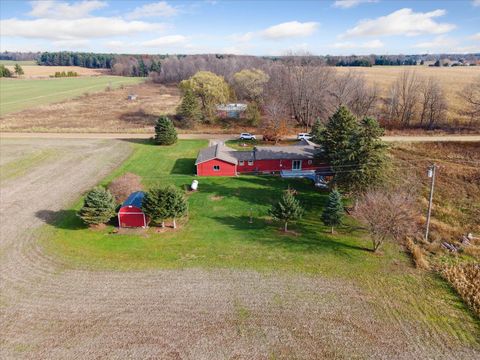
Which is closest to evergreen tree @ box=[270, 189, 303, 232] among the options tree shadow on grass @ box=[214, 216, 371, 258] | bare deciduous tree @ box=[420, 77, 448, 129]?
tree shadow on grass @ box=[214, 216, 371, 258]

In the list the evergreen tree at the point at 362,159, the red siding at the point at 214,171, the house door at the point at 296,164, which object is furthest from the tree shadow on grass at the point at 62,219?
the house door at the point at 296,164

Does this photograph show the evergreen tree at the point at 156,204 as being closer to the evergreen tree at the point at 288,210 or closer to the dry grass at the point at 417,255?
the evergreen tree at the point at 288,210

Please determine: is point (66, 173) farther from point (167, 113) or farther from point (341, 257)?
point (167, 113)

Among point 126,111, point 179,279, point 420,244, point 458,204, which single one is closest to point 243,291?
point 179,279

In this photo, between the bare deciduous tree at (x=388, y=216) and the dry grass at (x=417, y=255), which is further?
the bare deciduous tree at (x=388, y=216)

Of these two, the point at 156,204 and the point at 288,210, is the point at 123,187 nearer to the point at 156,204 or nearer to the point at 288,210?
the point at 156,204

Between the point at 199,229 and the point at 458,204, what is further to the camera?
the point at 458,204
